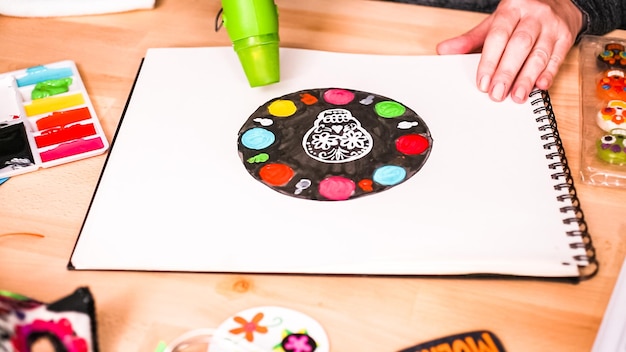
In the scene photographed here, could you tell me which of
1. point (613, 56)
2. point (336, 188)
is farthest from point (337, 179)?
point (613, 56)

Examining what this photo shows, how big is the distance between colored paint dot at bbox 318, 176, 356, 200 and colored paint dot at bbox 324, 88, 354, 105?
12 centimetres

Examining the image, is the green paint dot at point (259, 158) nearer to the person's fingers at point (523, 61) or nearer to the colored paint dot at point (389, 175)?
the colored paint dot at point (389, 175)

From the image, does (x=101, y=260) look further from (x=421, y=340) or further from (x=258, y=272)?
(x=421, y=340)

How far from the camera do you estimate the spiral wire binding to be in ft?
1.77

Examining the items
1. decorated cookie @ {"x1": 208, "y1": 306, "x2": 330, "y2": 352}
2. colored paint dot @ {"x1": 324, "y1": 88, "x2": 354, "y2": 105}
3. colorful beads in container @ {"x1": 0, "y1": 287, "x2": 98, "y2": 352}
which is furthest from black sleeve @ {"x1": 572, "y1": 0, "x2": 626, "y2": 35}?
colorful beads in container @ {"x1": 0, "y1": 287, "x2": 98, "y2": 352}

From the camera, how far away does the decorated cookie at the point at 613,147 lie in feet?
2.02

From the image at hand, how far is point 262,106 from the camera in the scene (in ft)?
2.26

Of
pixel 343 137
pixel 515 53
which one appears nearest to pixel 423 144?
pixel 343 137

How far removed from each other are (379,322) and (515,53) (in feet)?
1.23

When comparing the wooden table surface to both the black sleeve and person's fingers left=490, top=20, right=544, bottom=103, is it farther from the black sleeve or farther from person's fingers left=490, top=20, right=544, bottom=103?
the black sleeve

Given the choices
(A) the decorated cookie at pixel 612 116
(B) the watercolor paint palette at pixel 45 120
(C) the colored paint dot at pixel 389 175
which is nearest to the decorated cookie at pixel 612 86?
(A) the decorated cookie at pixel 612 116

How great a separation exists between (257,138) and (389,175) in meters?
0.14

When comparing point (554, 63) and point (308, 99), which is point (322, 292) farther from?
point (554, 63)

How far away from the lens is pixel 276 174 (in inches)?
23.9
